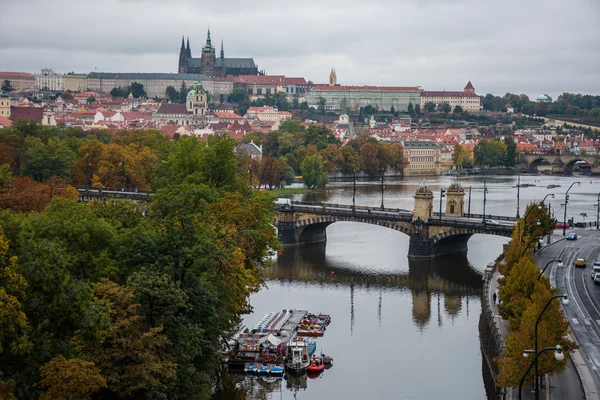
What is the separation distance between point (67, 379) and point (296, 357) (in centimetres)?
1429

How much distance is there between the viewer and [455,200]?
2402 inches

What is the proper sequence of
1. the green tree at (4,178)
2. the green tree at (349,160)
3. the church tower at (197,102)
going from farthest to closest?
1. the church tower at (197,102)
2. the green tree at (349,160)
3. the green tree at (4,178)

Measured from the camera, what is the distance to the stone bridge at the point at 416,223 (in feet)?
188

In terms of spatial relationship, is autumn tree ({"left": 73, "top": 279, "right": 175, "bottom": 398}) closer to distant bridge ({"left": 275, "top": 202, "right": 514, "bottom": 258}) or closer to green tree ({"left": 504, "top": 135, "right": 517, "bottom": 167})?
distant bridge ({"left": 275, "top": 202, "right": 514, "bottom": 258})

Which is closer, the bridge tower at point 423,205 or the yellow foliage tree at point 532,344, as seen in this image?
the yellow foliage tree at point 532,344

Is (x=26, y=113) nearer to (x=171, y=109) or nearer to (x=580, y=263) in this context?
(x=171, y=109)

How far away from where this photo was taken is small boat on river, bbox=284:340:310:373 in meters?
35.3

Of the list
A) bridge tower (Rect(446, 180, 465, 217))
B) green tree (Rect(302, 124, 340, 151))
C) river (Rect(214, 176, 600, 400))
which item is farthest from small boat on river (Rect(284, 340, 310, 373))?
green tree (Rect(302, 124, 340, 151))

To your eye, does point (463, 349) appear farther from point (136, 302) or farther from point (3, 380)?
point (3, 380)

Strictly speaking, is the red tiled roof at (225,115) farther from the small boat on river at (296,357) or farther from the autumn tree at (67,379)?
the autumn tree at (67,379)

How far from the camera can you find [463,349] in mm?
38094

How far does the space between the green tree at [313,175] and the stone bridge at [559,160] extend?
57656mm

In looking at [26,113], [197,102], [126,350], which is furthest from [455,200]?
[197,102]

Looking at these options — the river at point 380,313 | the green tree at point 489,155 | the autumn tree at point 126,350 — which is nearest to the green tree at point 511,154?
the green tree at point 489,155
